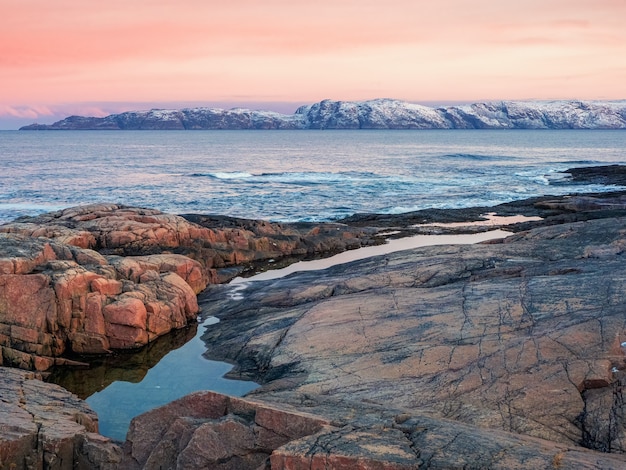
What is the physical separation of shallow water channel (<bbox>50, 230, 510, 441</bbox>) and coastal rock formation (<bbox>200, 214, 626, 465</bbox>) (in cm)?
→ 73

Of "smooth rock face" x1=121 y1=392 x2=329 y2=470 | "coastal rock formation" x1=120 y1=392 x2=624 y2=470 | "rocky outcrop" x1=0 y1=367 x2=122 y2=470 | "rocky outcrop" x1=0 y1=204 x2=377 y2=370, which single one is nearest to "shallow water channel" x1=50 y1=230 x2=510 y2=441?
"rocky outcrop" x1=0 y1=204 x2=377 y2=370

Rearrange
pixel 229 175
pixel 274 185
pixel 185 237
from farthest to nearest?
pixel 229 175
pixel 274 185
pixel 185 237

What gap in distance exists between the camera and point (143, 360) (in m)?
21.9

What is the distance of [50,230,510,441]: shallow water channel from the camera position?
59.7 feet

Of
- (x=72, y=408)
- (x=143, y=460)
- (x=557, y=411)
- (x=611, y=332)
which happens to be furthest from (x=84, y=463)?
(x=611, y=332)

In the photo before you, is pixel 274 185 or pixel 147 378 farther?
pixel 274 185

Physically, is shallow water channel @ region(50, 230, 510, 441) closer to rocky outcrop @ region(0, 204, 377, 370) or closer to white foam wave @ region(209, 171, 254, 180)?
rocky outcrop @ region(0, 204, 377, 370)

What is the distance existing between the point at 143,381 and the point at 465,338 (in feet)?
31.7

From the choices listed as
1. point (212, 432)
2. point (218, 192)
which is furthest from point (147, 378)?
point (218, 192)

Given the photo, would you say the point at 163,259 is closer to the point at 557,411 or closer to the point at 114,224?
the point at 114,224

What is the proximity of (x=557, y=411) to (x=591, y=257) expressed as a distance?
1230 cm

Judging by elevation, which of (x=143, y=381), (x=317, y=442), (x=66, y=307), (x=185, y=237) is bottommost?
(x=143, y=381)

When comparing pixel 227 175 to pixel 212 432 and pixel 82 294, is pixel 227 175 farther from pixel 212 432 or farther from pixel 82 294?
pixel 212 432

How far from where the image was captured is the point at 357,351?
17.7 meters
